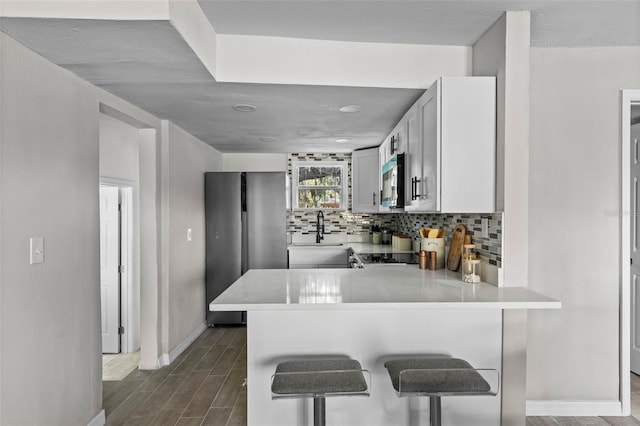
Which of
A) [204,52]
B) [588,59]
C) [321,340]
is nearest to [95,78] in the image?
[204,52]

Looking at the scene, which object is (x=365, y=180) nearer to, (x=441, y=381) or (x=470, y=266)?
(x=470, y=266)

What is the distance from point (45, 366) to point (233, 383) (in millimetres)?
1431

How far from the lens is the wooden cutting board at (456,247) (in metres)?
2.64

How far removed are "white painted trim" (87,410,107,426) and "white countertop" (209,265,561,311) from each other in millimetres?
1259

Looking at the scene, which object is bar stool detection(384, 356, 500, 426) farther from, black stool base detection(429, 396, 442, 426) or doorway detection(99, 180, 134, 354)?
doorway detection(99, 180, 134, 354)

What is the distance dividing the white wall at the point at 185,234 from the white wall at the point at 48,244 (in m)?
1.15

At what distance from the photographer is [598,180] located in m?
2.48

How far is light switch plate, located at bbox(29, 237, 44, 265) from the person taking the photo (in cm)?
186

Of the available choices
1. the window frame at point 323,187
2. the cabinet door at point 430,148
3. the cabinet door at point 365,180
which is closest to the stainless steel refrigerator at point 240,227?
the window frame at point 323,187

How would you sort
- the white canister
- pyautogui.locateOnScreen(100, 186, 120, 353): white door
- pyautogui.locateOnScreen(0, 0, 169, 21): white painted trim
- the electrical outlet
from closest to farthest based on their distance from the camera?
pyautogui.locateOnScreen(0, 0, 169, 21): white painted trim → the electrical outlet → the white canister → pyautogui.locateOnScreen(100, 186, 120, 353): white door

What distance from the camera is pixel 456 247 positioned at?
2689mm

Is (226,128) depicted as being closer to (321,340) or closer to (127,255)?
(127,255)

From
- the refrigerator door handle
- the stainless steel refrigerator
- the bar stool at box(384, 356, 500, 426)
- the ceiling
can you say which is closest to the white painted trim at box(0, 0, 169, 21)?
the ceiling

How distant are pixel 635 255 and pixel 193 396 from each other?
364 centimetres
